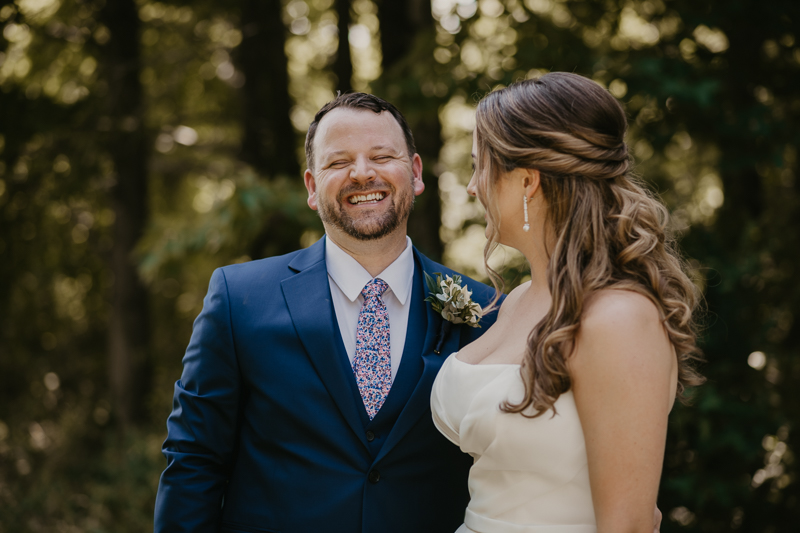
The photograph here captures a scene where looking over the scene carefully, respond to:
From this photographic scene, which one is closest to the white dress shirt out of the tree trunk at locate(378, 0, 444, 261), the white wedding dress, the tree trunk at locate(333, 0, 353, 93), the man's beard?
the man's beard

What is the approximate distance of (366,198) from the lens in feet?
8.80

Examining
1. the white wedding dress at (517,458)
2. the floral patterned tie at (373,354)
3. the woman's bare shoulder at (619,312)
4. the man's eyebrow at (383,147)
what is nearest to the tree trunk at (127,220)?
the man's eyebrow at (383,147)

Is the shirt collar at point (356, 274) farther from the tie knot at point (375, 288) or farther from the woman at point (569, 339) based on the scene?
the woman at point (569, 339)

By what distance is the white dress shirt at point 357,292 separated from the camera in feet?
8.61

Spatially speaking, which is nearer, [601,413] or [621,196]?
[601,413]

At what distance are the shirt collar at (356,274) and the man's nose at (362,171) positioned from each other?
11.9 inches

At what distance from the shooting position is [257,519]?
246cm

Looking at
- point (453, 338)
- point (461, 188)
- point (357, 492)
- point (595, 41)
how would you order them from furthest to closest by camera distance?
point (461, 188), point (595, 41), point (453, 338), point (357, 492)

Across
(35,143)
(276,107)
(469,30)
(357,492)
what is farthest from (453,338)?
(35,143)

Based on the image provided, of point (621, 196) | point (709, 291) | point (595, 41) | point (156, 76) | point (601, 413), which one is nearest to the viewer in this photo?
point (601, 413)

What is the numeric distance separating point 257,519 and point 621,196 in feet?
5.55

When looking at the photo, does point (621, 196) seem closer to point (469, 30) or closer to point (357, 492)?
point (357, 492)

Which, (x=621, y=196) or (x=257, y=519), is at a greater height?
(x=621, y=196)

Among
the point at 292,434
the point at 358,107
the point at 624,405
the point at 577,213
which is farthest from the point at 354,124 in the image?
the point at 624,405
